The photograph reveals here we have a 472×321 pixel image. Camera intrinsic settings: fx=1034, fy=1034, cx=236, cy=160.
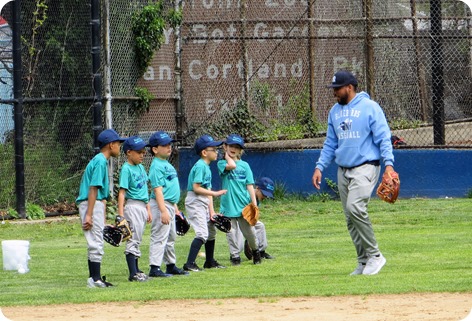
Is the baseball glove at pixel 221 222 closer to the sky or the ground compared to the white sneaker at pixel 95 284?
closer to the sky

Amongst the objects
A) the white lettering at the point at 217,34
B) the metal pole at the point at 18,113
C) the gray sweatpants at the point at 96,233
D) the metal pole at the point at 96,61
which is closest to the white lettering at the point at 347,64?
the white lettering at the point at 217,34

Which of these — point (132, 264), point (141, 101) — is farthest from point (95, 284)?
point (141, 101)

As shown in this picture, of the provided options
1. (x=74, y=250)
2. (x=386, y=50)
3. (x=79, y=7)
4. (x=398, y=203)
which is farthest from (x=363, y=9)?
(x=74, y=250)

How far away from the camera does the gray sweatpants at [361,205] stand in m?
9.68

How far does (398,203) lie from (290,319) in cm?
938

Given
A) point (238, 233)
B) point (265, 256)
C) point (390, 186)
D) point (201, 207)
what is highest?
point (390, 186)

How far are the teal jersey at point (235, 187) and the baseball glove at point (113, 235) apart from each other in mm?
1732

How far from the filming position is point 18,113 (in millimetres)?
15609

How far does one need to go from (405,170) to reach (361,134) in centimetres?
763

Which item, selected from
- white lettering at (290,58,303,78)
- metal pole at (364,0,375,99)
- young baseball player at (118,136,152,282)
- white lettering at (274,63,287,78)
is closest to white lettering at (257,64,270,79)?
white lettering at (274,63,287,78)

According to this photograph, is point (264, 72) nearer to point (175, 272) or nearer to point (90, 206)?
point (175, 272)

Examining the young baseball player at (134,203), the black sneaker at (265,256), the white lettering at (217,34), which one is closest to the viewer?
the young baseball player at (134,203)

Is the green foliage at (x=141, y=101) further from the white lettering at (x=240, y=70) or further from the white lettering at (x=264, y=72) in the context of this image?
the white lettering at (x=264, y=72)

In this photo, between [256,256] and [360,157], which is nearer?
[360,157]
